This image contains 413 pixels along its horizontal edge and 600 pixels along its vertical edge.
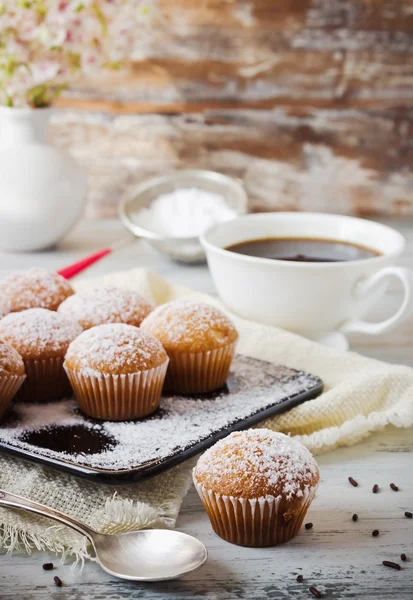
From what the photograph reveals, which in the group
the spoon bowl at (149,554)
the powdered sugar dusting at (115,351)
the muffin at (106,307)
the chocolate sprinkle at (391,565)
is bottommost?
the chocolate sprinkle at (391,565)

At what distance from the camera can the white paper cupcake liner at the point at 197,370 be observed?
1287 millimetres

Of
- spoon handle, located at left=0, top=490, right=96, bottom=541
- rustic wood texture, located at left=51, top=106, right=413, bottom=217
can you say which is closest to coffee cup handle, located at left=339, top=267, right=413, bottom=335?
spoon handle, located at left=0, top=490, right=96, bottom=541

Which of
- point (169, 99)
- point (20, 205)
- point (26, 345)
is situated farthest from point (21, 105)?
point (26, 345)

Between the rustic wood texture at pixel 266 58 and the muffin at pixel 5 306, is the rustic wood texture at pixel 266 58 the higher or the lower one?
the higher one

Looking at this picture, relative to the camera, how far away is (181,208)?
7.81ft

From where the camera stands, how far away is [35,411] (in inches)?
48.1

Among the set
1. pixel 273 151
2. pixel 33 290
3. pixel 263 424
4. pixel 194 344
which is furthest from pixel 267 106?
pixel 263 424

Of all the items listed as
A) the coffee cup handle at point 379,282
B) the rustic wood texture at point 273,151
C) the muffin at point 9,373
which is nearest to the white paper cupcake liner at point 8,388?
the muffin at point 9,373

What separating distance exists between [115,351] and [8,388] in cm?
16

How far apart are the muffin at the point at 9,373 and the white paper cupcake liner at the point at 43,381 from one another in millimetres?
61

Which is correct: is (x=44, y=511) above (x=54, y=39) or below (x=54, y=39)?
below

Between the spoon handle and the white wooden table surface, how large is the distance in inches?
1.5

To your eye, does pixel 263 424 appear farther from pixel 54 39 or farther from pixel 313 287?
pixel 54 39

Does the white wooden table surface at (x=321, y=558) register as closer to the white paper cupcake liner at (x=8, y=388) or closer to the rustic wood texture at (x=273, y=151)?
the white paper cupcake liner at (x=8, y=388)
